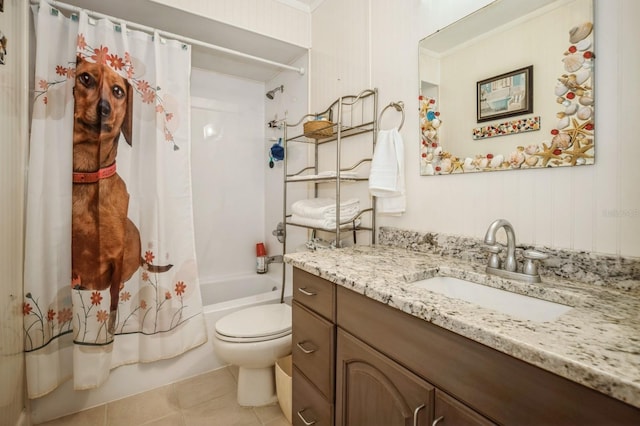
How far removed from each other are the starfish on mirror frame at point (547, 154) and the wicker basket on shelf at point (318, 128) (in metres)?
0.94

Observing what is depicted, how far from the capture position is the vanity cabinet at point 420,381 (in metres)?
0.46

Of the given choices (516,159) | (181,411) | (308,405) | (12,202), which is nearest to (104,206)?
(12,202)

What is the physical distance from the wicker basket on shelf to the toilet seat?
1058 millimetres

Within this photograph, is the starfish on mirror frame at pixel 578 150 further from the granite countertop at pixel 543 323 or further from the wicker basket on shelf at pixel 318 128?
the wicker basket on shelf at pixel 318 128

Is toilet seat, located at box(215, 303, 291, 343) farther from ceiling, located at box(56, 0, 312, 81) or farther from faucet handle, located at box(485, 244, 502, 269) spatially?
ceiling, located at box(56, 0, 312, 81)

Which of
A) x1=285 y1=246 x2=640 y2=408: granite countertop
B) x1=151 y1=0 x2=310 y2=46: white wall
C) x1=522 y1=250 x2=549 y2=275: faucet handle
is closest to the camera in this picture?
x1=285 y1=246 x2=640 y2=408: granite countertop

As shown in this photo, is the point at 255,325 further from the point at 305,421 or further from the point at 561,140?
the point at 561,140

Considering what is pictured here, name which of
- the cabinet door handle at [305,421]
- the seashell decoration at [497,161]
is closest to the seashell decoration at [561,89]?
the seashell decoration at [497,161]

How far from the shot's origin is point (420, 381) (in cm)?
67

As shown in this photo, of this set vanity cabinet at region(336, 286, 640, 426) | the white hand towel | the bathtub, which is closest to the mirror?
the white hand towel

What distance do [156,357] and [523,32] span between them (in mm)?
2237

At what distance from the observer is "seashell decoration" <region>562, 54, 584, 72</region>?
32.2 inches

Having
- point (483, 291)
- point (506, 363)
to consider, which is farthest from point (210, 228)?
point (506, 363)

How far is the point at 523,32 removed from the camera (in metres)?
0.94
